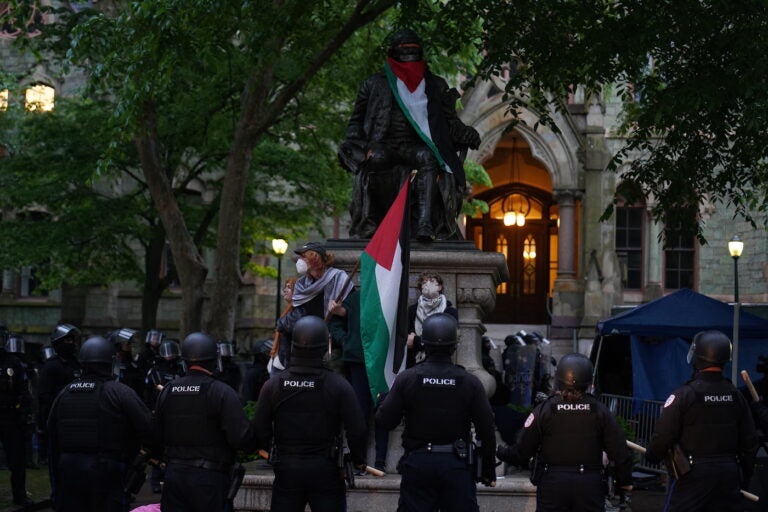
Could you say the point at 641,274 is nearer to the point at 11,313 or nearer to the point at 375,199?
the point at 11,313

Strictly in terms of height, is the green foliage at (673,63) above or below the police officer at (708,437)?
above

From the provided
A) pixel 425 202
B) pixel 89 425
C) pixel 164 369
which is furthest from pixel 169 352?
pixel 89 425

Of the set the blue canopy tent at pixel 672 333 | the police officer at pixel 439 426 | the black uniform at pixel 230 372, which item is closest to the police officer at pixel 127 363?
the black uniform at pixel 230 372

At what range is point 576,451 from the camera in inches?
329

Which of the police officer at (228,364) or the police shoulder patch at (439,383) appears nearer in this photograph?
the police shoulder patch at (439,383)

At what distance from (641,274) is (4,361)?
24429mm

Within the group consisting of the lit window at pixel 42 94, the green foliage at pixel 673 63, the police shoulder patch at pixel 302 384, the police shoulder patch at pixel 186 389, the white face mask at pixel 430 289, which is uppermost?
the lit window at pixel 42 94

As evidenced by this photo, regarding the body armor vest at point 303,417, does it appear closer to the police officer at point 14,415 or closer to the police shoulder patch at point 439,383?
the police shoulder patch at point 439,383

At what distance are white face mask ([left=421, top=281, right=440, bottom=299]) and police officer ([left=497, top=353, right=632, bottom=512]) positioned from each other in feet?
8.16

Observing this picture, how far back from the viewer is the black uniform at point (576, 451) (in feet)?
27.3

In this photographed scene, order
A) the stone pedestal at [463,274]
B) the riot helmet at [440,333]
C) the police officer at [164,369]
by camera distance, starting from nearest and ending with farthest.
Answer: the riot helmet at [440,333], the stone pedestal at [463,274], the police officer at [164,369]

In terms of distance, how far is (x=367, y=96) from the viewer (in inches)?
491

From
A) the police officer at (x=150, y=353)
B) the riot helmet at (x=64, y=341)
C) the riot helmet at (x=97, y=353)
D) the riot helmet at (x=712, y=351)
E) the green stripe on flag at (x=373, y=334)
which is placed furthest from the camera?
the police officer at (x=150, y=353)

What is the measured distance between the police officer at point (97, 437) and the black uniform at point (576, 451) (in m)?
2.82
